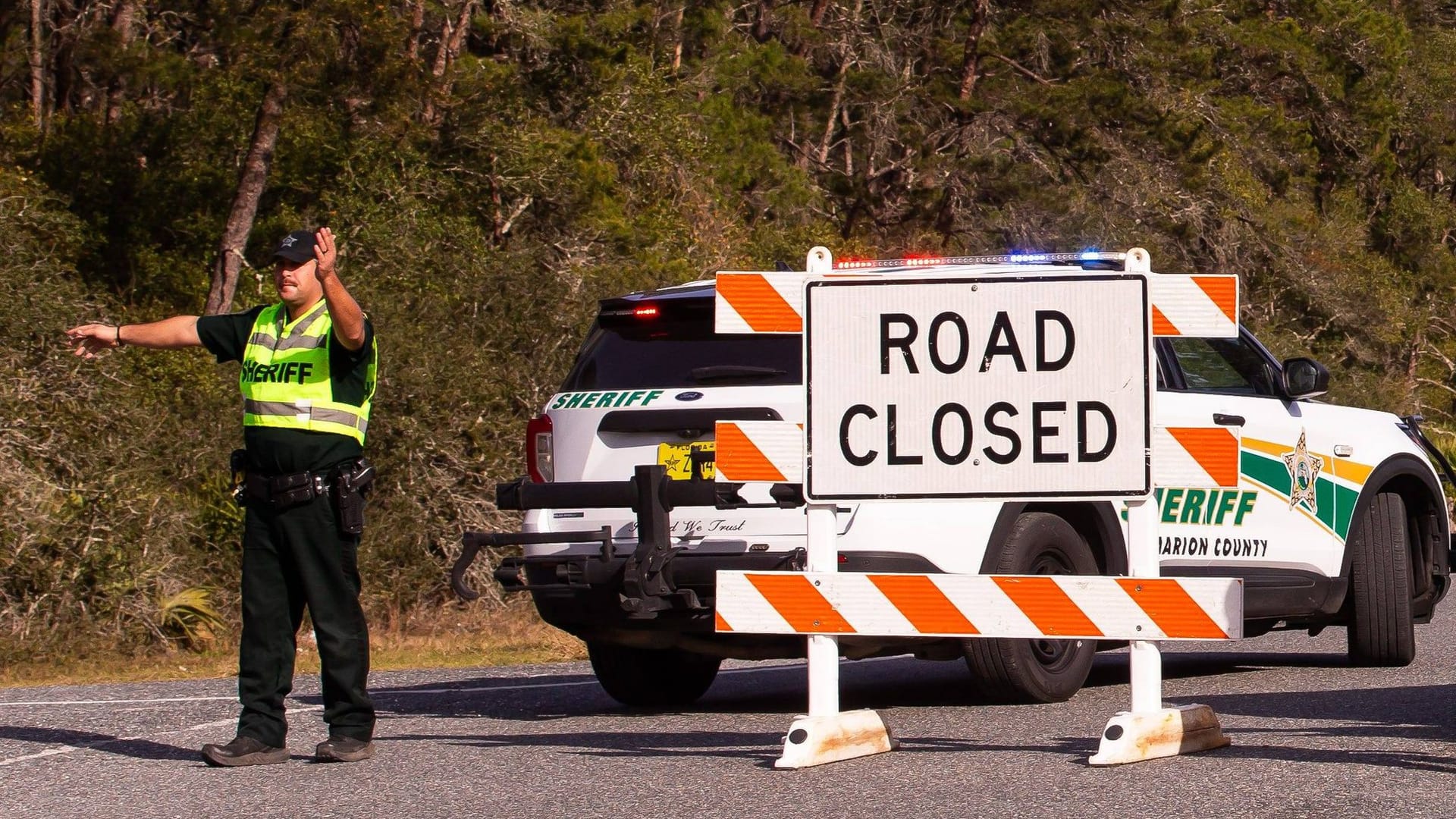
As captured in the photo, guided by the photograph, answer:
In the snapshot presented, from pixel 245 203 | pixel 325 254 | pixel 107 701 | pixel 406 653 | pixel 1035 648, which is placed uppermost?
pixel 245 203

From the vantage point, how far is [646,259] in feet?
74.6

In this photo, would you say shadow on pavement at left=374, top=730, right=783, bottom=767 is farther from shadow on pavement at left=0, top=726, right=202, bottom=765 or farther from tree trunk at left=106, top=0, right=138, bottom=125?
tree trunk at left=106, top=0, right=138, bottom=125

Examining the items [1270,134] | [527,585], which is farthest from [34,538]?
[1270,134]

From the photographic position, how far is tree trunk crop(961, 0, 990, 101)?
3161cm

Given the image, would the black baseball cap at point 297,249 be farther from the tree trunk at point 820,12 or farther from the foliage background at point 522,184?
the tree trunk at point 820,12

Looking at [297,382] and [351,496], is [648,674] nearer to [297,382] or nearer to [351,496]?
[351,496]

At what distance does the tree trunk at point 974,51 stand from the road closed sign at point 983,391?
979 inches

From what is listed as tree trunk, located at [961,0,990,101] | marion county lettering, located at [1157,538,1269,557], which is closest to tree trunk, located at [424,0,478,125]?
tree trunk, located at [961,0,990,101]

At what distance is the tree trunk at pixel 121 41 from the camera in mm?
22469

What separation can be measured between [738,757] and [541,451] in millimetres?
1854

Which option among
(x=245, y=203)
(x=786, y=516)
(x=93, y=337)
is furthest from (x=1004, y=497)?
(x=245, y=203)

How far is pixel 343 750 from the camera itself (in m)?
7.48

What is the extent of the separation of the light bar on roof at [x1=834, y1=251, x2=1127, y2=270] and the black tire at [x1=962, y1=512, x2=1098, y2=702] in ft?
3.44

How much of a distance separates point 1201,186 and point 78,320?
20.2 meters
